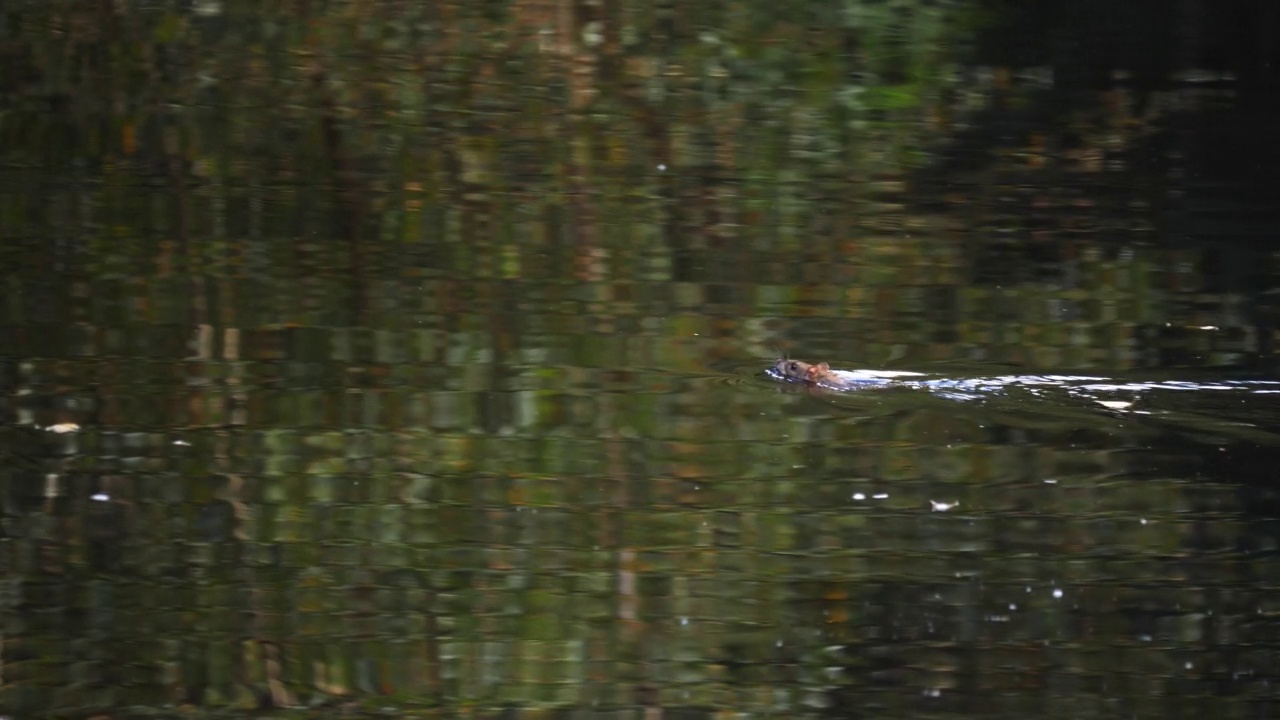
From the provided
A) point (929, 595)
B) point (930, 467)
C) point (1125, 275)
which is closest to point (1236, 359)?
point (1125, 275)

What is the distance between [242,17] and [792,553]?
3.86 meters

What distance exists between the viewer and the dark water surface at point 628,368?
344cm

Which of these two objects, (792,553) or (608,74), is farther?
(608,74)

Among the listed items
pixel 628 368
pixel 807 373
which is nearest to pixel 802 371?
pixel 807 373

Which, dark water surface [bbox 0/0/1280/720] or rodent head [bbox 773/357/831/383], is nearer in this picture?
dark water surface [bbox 0/0/1280/720]

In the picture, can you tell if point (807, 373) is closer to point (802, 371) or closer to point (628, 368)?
point (802, 371)

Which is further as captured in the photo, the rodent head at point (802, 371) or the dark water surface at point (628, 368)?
the rodent head at point (802, 371)

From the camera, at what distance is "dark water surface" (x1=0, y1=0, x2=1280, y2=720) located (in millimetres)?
3443

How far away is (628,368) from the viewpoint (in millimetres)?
4352

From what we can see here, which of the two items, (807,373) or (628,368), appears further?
(628,368)

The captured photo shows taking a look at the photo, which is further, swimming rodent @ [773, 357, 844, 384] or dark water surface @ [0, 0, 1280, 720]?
swimming rodent @ [773, 357, 844, 384]

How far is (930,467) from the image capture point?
3.96 meters

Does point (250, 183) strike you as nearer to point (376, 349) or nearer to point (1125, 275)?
point (376, 349)

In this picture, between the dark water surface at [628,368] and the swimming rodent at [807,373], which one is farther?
the swimming rodent at [807,373]
